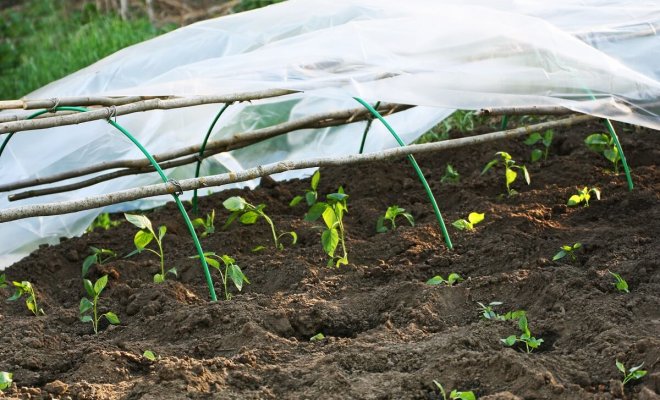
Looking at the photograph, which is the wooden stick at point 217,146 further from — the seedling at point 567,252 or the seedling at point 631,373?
the seedling at point 631,373

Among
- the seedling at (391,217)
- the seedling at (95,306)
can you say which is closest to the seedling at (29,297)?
the seedling at (95,306)

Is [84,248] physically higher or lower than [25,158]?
lower

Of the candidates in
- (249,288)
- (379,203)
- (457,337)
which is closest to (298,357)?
(457,337)

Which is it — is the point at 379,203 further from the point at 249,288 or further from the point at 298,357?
the point at 298,357

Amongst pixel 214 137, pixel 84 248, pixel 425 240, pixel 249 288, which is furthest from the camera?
pixel 214 137

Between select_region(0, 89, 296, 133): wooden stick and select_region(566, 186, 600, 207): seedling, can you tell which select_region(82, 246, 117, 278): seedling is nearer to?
select_region(0, 89, 296, 133): wooden stick

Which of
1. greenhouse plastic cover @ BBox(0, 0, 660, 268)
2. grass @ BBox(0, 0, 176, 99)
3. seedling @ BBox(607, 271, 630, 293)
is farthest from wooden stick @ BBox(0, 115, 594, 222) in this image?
grass @ BBox(0, 0, 176, 99)

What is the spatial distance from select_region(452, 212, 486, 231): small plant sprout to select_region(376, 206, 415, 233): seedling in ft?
0.65

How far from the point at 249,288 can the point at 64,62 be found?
4.20 m

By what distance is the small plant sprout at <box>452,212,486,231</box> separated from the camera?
3500 millimetres

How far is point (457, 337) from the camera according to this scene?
2670 millimetres

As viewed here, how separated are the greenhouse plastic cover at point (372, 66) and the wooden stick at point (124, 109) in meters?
0.04

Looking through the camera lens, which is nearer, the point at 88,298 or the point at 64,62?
the point at 88,298

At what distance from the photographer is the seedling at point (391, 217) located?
3.65m
